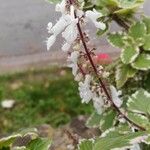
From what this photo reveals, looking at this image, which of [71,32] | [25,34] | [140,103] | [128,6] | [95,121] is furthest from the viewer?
[25,34]

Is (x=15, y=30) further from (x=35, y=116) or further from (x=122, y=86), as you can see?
(x=122, y=86)

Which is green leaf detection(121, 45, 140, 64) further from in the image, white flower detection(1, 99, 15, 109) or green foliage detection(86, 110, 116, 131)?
white flower detection(1, 99, 15, 109)

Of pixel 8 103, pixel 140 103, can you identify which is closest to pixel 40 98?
pixel 8 103

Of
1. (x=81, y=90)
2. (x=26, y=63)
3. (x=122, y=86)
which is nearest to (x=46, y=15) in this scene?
(x=26, y=63)

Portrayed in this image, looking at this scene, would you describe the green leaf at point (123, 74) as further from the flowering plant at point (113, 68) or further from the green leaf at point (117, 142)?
the green leaf at point (117, 142)

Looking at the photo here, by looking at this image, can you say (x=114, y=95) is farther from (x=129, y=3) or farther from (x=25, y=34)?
(x=25, y=34)

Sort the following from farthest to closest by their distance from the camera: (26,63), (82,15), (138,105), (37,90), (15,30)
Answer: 1. (15,30)
2. (26,63)
3. (37,90)
4. (138,105)
5. (82,15)

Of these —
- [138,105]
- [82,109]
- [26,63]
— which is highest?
[26,63]

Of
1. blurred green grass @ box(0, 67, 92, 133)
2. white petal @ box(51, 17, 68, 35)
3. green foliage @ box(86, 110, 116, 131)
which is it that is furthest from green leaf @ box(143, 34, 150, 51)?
blurred green grass @ box(0, 67, 92, 133)
